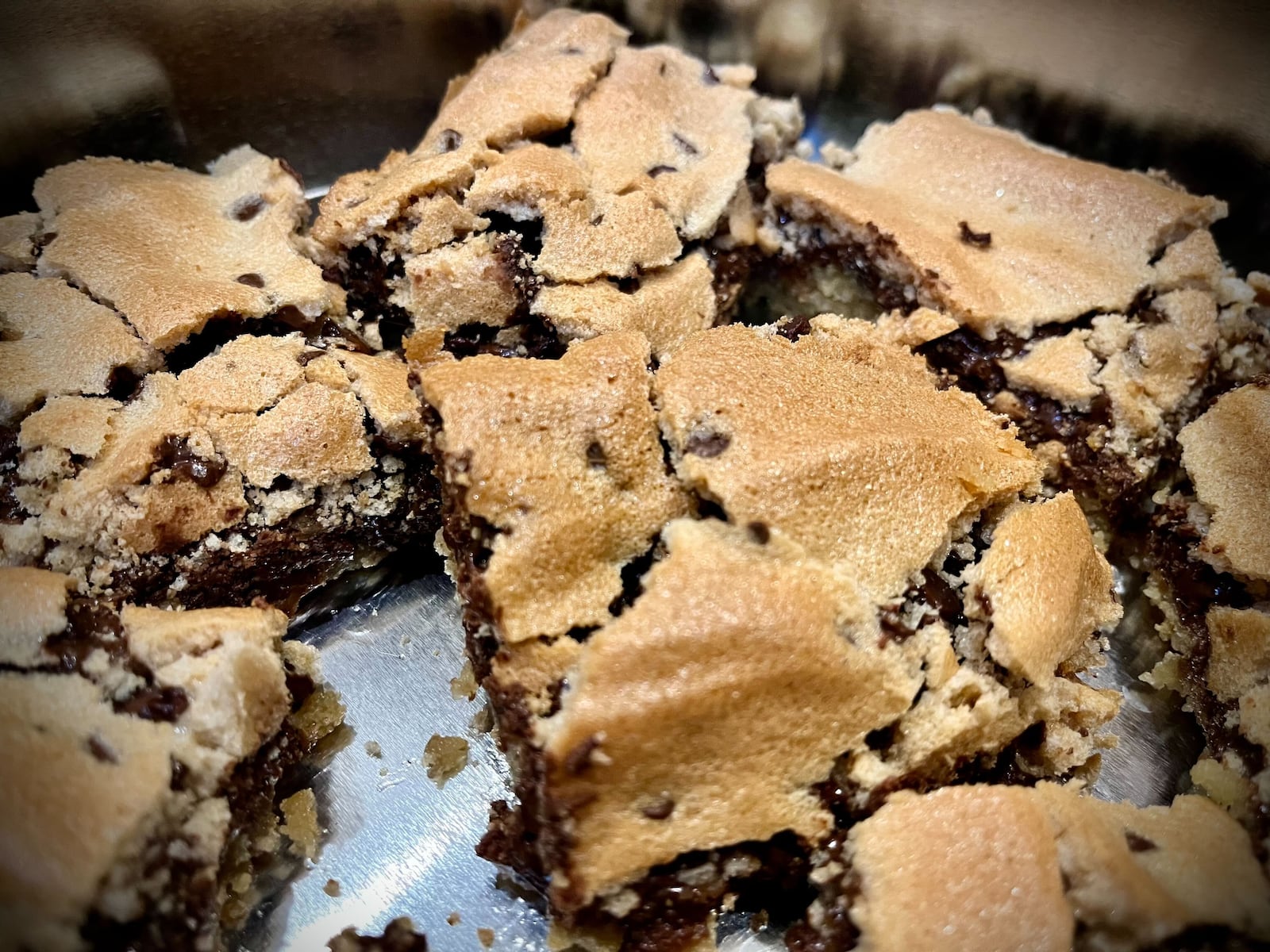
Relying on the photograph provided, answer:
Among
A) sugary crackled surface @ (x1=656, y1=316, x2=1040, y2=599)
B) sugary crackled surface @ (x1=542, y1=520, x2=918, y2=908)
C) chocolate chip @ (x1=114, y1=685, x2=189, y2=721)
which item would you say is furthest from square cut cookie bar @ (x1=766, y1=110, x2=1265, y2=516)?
chocolate chip @ (x1=114, y1=685, x2=189, y2=721)

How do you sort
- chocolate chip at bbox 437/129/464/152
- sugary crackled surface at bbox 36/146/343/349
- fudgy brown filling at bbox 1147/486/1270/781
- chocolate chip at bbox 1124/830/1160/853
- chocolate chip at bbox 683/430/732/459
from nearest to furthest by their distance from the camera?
chocolate chip at bbox 1124/830/1160/853, chocolate chip at bbox 683/430/732/459, fudgy brown filling at bbox 1147/486/1270/781, sugary crackled surface at bbox 36/146/343/349, chocolate chip at bbox 437/129/464/152

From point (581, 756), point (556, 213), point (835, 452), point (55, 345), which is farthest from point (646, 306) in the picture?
point (55, 345)

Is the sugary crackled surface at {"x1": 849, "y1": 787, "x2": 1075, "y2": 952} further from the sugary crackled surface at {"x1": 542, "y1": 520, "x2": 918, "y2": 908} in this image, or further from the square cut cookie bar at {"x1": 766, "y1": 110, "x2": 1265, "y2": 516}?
the square cut cookie bar at {"x1": 766, "y1": 110, "x2": 1265, "y2": 516}

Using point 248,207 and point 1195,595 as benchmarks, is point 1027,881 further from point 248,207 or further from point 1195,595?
point 248,207

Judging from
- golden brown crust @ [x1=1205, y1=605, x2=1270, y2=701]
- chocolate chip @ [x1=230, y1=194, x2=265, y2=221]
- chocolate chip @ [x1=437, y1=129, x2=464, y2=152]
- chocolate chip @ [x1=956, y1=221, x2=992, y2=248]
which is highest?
chocolate chip @ [x1=956, y1=221, x2=992, y2=248]

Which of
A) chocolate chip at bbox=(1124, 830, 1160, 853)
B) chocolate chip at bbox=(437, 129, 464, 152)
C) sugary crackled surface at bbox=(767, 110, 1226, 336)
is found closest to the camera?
chocolate chip at bbox=(1124, 830, 1160, 853)

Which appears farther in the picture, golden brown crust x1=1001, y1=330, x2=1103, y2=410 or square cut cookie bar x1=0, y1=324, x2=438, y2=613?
golden brown crust x1=1001, y1=330, x2=1103, y2=410

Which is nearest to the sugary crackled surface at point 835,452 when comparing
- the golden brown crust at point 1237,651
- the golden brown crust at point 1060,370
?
the golden brown crust at point 1060,370
